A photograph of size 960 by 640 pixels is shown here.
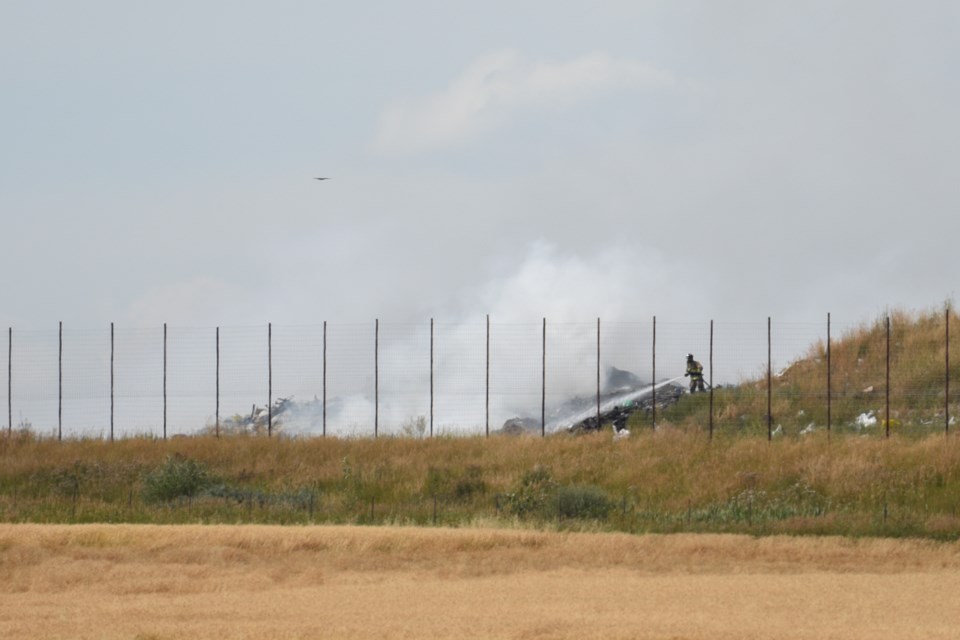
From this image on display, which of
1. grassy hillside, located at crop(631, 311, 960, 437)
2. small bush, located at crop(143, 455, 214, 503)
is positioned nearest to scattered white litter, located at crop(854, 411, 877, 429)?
grassy hillside, located at crop(631, 311, 960, 437)

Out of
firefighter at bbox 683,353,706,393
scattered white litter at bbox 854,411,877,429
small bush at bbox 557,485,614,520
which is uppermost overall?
firefighter at bbox 683,353,706,393

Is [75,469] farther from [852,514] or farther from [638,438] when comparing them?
[852,514]

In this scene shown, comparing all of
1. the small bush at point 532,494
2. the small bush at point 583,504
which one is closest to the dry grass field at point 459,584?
the small bush at point 583,504

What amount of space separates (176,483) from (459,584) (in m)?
15.6

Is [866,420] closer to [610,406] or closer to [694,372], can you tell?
[694,372]

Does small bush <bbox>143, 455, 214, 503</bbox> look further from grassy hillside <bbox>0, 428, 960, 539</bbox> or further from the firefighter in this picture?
the firefighter

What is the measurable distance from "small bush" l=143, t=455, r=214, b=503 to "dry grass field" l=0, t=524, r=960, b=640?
349 inches

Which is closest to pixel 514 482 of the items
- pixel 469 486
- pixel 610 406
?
pixel 469 486

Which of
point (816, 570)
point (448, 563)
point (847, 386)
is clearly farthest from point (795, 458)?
point (448, 563)

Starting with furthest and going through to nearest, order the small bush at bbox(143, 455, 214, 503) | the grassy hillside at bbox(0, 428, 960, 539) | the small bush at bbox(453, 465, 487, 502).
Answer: the small bush at bbox(453, 465, 487, 502) < the small bush at bbox(143, 455, 214, 503) < the grassy hillside at bbox(0, 428, 960, 539)

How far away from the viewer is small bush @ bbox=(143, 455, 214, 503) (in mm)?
34281

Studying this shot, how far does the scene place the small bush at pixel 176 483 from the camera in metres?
34.3

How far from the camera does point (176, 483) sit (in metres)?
34.5

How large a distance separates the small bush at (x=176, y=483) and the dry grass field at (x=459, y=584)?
349 inches
